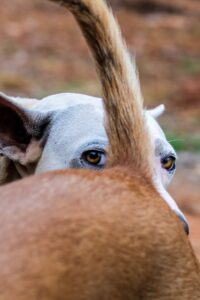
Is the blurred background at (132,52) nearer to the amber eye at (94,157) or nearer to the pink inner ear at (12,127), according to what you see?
the pink inner ear at (12,127)

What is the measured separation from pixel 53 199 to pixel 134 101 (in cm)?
65

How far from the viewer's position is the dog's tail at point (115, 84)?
3355mm

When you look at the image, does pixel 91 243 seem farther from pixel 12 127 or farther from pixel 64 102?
pixel 64 102

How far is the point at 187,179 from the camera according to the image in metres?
8.45

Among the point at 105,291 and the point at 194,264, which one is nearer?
the point at 105,291

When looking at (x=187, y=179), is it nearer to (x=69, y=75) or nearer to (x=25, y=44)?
(x=69, y=75)

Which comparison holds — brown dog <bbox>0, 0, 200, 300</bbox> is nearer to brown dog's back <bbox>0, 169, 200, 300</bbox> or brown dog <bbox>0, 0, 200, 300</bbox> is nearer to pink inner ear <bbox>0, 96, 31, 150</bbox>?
brown dog's back <bbox>0, 169, 200, 300</bbox>

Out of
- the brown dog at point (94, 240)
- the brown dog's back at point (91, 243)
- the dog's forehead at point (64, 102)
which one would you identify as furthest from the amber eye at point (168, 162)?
the brown dog's back at point (91, 243)

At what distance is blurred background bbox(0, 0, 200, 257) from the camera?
12797 millimetres

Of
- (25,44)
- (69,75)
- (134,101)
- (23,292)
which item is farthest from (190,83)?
(23,292)

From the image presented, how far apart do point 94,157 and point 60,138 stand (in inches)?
9.1

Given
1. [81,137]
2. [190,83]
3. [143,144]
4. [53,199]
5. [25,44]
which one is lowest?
[53,199]

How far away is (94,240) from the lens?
281 centimetres

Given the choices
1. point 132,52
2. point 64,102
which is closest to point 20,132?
point 64,102
